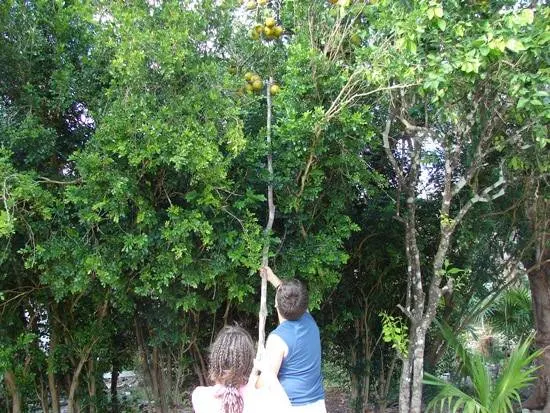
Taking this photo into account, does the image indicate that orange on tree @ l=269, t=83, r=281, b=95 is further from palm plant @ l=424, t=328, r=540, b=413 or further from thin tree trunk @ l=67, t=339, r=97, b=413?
thin tree trunk @ l=67, t=339, r=97, b=413

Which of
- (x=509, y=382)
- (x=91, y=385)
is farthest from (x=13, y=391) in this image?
(x=509, y=382)

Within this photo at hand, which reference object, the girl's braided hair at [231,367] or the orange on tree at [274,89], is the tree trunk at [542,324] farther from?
the girl's braided hair at [231,367]

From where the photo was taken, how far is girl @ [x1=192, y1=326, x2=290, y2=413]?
219 cm

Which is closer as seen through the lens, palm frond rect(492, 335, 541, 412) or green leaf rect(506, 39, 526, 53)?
green leaf rect(506, 39, 526, 53)

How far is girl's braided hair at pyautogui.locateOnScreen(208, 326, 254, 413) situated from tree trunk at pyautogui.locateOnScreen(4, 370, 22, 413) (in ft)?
10.3

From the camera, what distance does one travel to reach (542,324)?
630 centimetres

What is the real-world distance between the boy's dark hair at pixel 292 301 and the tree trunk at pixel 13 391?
9.10ft

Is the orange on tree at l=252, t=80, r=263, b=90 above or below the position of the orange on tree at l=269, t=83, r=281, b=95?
above

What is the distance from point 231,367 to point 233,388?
0.08m

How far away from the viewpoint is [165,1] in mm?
3670

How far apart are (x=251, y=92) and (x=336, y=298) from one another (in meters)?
2.19

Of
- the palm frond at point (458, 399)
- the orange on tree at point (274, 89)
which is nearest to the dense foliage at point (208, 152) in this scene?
the orange on tree at point (274, 89)

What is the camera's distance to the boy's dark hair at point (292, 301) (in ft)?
9.99

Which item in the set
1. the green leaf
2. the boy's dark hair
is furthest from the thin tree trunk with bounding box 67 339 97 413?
the green leaf
